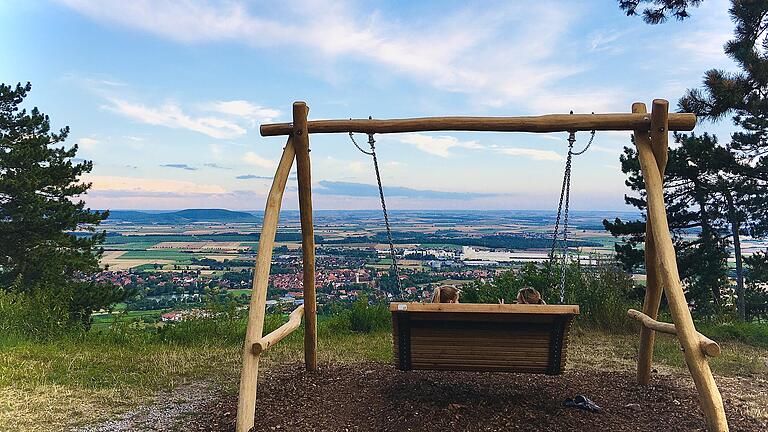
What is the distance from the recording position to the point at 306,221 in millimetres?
Answer: 4996

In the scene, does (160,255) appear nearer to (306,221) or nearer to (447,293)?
(306,221)

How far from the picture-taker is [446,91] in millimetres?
8883

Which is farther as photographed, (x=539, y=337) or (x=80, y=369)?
(x=80, y=369)

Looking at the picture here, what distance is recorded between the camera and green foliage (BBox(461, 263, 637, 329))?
804cm

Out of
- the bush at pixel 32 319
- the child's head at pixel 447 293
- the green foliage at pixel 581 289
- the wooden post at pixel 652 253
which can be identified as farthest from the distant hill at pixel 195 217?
the wooden post at pixel 652 253

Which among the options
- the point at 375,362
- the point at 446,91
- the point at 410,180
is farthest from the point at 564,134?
the point at 410,180

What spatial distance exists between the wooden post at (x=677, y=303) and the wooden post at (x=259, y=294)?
105 inches

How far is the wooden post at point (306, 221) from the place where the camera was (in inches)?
183

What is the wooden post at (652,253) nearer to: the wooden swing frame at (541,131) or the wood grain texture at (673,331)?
the wooden swing frame at (541,131)

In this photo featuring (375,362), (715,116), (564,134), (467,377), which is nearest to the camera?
(564,134)

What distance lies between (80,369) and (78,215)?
21.8ft

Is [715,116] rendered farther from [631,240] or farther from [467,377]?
[467,377]

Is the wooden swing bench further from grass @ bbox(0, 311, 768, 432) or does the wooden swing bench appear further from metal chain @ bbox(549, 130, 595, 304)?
grass @ bbox(0, 311, 768, 432)

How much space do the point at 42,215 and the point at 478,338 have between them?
10055mm
